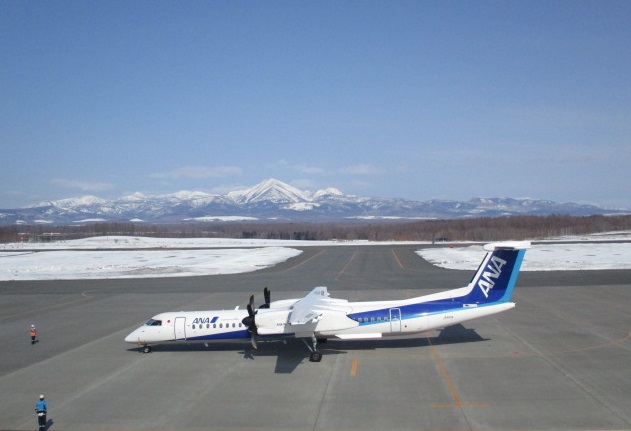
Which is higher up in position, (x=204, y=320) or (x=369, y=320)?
(x=369, y=320)

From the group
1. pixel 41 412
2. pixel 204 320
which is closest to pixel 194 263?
pixel 204 320

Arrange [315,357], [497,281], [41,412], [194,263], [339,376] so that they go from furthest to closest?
1. [194,263]
2. [497,281]
3. [315,357]
4. [339,376]
5. [41,412]

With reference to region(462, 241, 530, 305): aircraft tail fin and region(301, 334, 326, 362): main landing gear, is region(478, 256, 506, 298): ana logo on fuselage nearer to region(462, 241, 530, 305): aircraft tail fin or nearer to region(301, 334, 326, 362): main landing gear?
region(462, 241, 530, 305): aircraft tail fin

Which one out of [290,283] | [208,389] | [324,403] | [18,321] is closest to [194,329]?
[208,389]

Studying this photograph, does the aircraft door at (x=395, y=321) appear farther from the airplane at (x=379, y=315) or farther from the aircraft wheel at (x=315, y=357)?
the aircraft wheel at (x=315, y=357)

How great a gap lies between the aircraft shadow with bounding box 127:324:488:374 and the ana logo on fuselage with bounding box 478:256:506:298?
3.01m

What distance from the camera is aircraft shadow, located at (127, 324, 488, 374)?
2601 centimetres

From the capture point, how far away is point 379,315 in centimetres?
2545

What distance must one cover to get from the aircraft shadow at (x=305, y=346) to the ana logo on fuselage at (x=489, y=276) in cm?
301

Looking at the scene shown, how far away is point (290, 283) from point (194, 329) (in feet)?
73.8

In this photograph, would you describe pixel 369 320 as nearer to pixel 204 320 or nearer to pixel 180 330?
pixel 204 320

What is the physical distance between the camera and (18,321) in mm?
35812

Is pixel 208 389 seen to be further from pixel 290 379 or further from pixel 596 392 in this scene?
pixel 596 392

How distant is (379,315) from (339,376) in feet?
13.8
